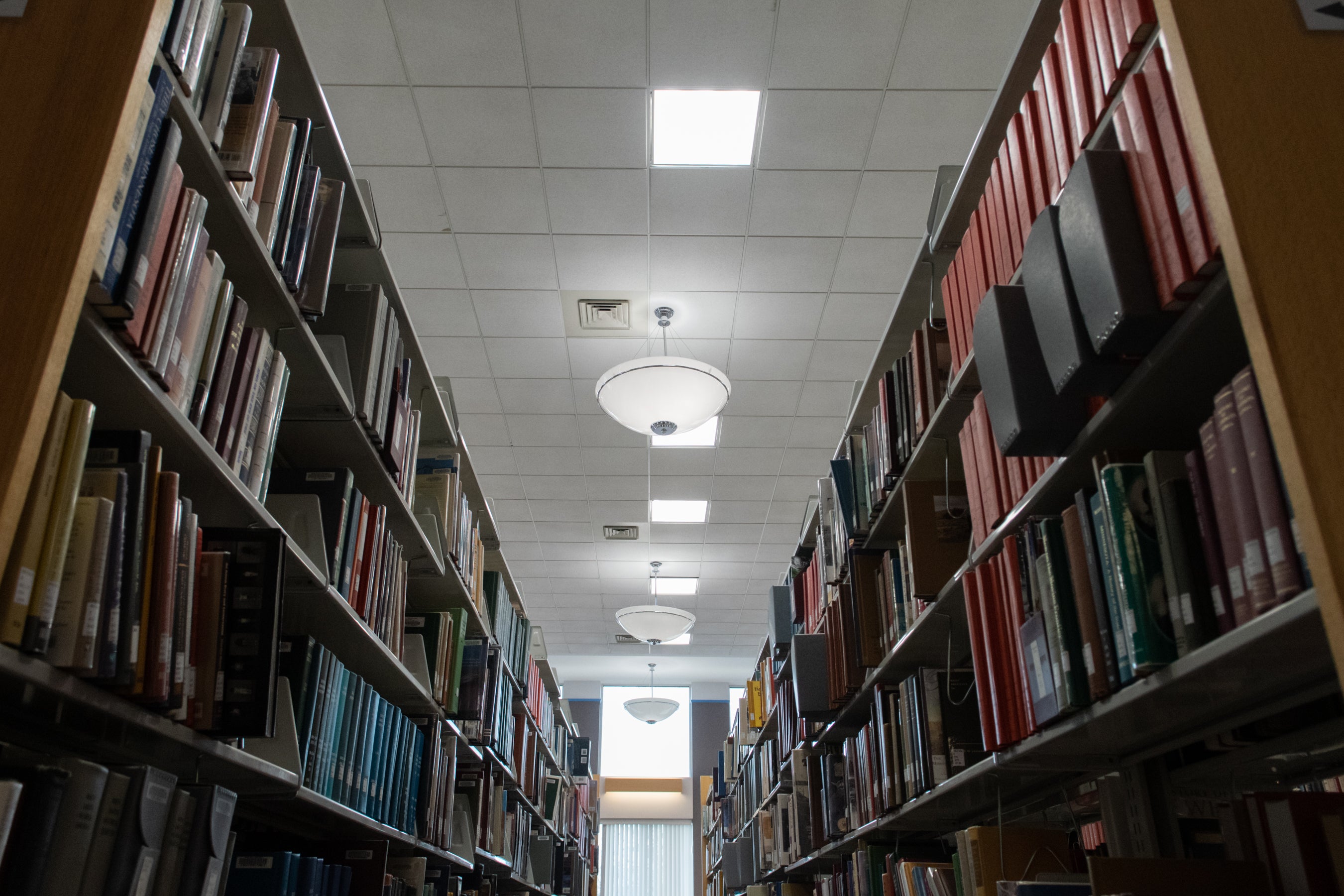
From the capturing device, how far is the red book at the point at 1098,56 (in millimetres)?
1306

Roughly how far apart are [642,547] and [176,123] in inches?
262

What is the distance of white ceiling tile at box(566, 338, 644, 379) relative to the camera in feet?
16.3

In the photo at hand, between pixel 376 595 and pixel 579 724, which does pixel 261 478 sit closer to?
pixel 376 595

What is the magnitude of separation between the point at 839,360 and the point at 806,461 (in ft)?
4.26

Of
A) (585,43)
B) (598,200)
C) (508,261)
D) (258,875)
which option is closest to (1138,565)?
(258,875)

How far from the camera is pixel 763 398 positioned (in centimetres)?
553

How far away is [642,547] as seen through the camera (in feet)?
25.6

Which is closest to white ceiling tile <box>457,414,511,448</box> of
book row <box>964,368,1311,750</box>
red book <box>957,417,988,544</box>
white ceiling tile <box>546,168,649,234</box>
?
white ceiling tile <box>546,168,649,234</box>

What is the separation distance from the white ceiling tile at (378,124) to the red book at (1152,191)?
9.44ft

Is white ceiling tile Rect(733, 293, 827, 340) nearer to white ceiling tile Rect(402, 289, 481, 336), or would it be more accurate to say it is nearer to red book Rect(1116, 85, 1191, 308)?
white ceiling tile Rect(402, 289, 481, 336)

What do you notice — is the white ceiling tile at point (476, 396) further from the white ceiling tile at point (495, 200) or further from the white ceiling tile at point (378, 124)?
the white ceiling tile at point (378, 124)

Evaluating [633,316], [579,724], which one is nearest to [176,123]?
[633,316]

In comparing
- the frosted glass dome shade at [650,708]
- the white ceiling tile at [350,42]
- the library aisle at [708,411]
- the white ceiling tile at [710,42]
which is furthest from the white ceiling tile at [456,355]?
the frosted glass dome shade at [650,708]

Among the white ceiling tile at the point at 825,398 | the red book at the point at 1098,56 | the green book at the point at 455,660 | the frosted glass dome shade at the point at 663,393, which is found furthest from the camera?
the white ceiling tile at the point at 825,398
